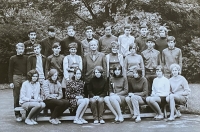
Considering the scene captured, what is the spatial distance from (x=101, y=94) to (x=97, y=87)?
17 centimetres

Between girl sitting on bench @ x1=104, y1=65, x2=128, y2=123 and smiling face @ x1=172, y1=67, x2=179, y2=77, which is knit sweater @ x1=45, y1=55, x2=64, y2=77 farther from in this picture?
smiling face @ x1=172, y1=67, x2=179, y2=77

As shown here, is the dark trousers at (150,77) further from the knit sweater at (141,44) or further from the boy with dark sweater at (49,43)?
the boy with dark sweater at (49,43)

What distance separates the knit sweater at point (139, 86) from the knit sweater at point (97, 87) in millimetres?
619

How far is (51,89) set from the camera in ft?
22.5

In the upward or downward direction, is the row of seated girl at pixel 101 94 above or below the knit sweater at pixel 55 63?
below

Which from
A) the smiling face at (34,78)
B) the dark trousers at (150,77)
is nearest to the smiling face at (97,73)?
the smiling face at (34,78)

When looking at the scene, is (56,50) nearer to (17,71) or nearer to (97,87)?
(17,71)

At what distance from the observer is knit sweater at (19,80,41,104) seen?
22.0ft

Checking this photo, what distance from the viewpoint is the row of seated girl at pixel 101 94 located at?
672cm

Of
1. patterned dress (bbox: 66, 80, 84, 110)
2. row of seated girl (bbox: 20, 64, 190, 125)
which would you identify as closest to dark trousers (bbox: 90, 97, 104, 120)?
row of seated girl (bbox: 20, 64, 190, 125)

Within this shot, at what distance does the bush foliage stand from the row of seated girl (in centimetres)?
722

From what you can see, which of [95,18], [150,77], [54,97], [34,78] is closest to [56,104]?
[54,97]

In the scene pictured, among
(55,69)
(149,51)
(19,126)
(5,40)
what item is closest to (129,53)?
(149,51)

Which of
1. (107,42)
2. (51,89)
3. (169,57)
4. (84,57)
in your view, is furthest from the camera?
(107,42)
